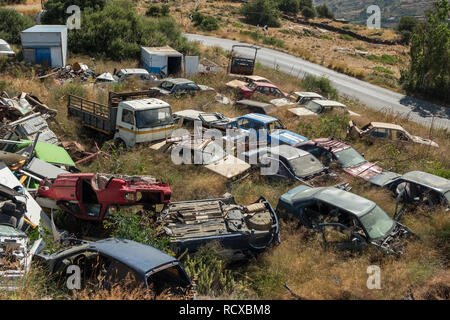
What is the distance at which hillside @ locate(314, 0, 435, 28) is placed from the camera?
123050mm

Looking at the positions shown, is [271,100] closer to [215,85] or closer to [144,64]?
[215,85]

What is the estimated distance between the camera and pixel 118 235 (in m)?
7.40

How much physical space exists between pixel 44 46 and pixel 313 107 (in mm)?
14349

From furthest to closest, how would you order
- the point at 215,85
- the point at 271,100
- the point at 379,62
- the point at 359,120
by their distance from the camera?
the point at 379,62
the point at 215,85
the point at 271,100
the point at 359,120

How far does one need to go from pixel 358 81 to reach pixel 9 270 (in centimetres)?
2779

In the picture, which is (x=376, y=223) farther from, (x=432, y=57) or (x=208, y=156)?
(x=432, y=57)

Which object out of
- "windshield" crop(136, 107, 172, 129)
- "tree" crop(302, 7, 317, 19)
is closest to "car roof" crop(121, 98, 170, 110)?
"windshield" crop(136, 107, 172, 129)

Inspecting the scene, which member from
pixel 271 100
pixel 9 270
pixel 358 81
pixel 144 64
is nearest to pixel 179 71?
pixel 144 64

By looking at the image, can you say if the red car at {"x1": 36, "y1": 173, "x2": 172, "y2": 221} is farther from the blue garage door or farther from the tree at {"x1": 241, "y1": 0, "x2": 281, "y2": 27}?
the tree at {"x1": 241, "y1": 0, "x2": 281, "y2": 27}

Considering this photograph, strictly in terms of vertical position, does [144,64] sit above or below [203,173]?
above

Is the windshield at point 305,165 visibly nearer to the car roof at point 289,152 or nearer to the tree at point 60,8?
the car roof at point 289,152

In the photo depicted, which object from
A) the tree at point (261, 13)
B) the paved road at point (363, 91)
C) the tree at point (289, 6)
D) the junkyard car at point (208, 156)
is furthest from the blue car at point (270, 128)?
the tree at point (289, 6)

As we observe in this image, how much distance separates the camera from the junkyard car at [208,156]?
1132 cm

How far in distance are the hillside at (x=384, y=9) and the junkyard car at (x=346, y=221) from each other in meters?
113
